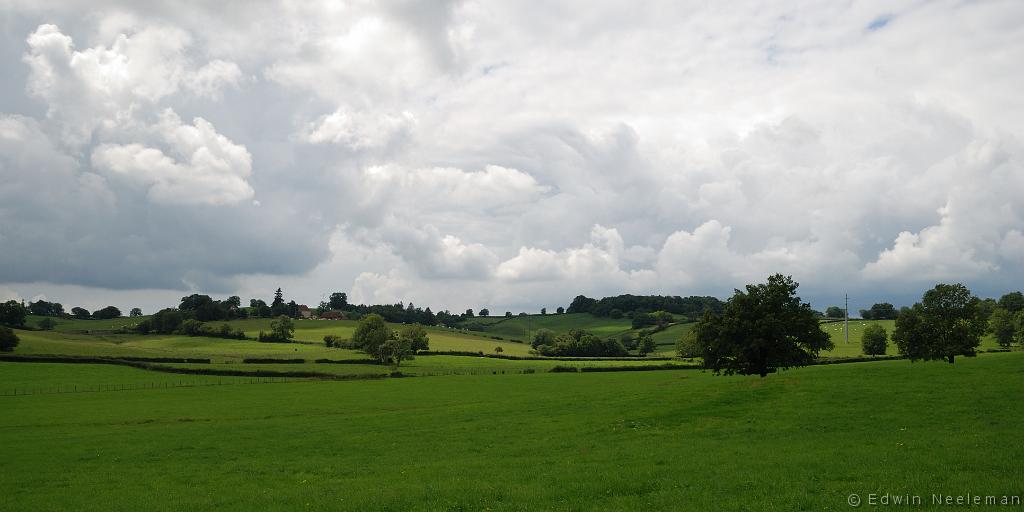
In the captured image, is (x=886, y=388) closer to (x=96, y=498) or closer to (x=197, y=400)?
(x=96, y=498)

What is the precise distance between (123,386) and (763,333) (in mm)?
85402

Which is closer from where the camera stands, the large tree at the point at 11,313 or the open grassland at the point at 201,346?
the open grassland at the point at 201,346

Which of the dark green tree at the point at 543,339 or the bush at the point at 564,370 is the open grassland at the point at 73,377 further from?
the dark green tree at the point at 543,339

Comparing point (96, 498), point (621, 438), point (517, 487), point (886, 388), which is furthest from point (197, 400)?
point (886, 388)

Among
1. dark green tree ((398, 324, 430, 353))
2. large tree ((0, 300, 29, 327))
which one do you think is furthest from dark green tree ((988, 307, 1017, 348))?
large tree ((0, 300, 29, 327))

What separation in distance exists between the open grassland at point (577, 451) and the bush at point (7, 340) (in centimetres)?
8103

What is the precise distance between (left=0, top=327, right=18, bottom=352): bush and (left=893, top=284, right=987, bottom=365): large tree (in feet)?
498

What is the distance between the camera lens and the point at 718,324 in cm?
7281

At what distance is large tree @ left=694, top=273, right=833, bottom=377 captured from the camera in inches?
2702

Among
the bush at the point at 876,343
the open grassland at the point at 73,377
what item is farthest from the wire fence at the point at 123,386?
the bush at the point at 876,343

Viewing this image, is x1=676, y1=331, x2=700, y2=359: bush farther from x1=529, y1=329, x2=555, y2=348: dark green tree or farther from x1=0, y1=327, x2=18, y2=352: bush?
x1=0, y1=327, x2=18, y2=352: bush

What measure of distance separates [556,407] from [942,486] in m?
30.9

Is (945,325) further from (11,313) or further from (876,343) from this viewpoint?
(11,313)

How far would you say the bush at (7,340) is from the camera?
397 feet
